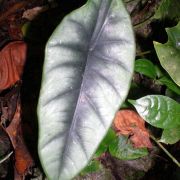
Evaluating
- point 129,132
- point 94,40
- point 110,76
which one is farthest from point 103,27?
point 129,132

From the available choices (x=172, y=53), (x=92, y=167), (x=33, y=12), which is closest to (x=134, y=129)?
(x=92, y=167)

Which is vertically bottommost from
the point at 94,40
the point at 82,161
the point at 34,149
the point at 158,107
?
the point at 34,149

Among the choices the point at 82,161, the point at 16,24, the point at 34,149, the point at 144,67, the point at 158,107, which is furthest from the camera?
the point at 16,24

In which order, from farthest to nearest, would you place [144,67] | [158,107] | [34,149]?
[34,149] < [144,67] < [158,107]

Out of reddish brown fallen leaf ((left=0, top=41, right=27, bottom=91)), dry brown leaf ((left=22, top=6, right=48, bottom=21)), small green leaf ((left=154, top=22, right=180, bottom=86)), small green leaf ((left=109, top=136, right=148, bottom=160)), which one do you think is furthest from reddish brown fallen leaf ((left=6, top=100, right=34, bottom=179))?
small green leaf ((left=154, top=22, right=180, bottom=86))

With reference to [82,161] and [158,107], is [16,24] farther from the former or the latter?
[82,161]
